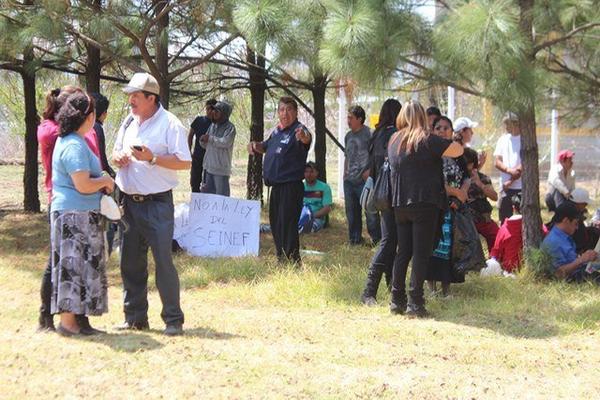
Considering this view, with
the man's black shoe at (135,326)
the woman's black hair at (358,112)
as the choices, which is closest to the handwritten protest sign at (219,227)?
the woman's black hair at (358,112)

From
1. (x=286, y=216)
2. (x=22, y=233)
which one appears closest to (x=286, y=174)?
(x=286, y=216)

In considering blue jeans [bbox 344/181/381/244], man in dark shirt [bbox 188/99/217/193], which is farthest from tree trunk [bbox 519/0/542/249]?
man in dark shirt [bbox 188/99/217/193]

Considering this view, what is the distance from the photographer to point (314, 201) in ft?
32.5

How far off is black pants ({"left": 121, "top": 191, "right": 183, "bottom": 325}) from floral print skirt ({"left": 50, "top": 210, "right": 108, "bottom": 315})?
279 mm

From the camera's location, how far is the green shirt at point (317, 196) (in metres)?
9.84

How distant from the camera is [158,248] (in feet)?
16.2

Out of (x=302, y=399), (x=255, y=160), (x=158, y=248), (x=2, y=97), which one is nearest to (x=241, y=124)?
(x=2, y=97)

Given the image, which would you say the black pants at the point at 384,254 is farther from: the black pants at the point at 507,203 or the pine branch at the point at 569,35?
the black pants at the point at 507,203

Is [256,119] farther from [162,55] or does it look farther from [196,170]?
[162,55]

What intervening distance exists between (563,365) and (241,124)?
43.5ft

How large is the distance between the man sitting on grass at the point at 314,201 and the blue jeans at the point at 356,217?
0.85 m

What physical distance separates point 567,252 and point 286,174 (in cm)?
250

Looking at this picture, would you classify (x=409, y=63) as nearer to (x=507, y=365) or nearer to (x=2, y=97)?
(x=507, y=365)

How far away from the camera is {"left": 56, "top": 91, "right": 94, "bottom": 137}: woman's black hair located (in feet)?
15.6
